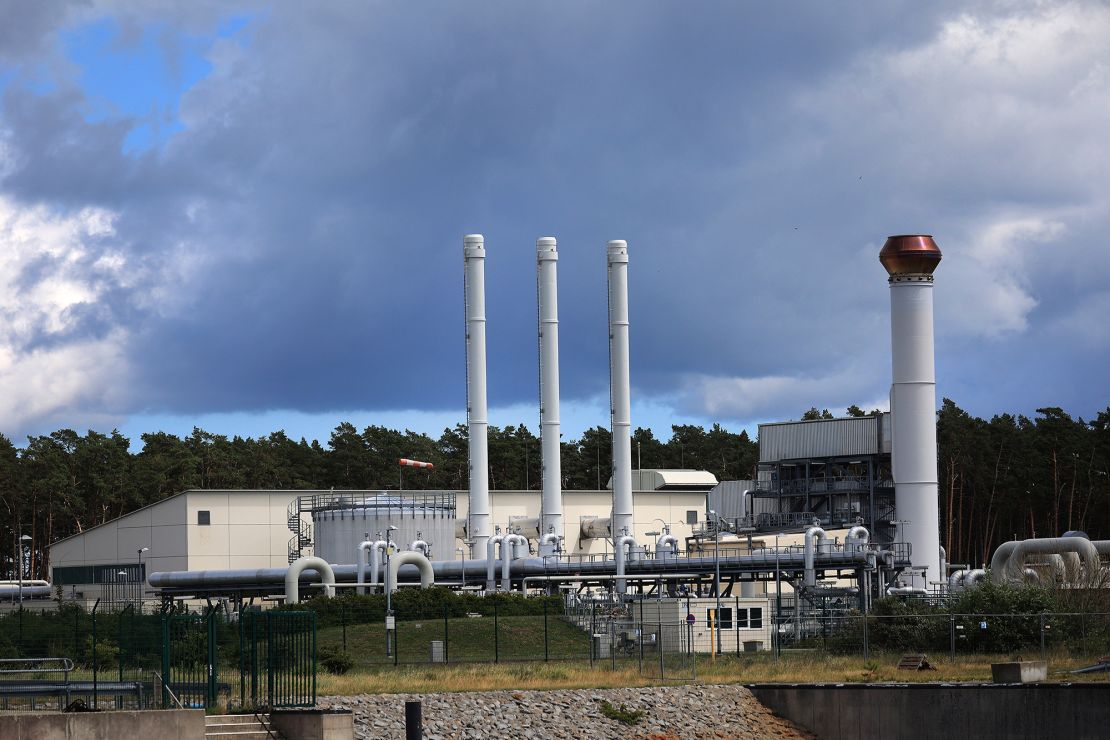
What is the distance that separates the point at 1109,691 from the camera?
121ft

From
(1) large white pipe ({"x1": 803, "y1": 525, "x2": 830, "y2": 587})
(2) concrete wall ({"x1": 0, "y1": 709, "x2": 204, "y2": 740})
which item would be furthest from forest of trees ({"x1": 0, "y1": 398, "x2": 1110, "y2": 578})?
(2) concrete wall ({"x1": 0, "y1": 709, "x2": 204, "y2": 740})

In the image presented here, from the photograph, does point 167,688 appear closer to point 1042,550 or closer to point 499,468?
point 1042,550

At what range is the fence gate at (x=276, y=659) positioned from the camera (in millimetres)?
31578

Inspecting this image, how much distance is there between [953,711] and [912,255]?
37.4 m

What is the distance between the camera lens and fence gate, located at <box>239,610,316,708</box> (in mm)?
31578

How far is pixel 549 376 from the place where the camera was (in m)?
89.6

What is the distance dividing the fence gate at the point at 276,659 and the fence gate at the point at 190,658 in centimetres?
62

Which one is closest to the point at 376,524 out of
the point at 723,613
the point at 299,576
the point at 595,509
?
the point at 299,576

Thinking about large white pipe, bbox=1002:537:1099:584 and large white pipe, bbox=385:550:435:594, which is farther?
large white pipe, bbox=385:550:435:594

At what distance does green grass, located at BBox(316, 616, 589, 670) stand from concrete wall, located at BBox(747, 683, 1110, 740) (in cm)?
1264

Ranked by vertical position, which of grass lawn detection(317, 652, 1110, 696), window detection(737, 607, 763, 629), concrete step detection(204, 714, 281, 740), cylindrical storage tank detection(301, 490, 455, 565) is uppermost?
cylindrical storage tank detection(301, 490, 455, 565)

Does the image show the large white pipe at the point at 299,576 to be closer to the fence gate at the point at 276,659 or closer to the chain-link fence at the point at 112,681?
the chain-link fence at the point at 112,681

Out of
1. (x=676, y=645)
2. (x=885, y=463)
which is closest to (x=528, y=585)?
(x=885, y=463)

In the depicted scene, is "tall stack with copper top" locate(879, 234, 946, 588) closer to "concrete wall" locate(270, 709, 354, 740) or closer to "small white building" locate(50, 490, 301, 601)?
"small white building" locate(50, 490, 301, 601)
